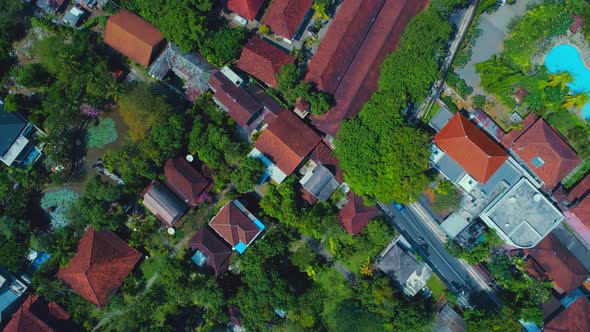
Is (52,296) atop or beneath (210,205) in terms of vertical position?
atop

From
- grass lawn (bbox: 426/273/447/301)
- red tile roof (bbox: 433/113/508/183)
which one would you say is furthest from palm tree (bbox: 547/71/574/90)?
grass lawn (bbox: 426/273/447/301)

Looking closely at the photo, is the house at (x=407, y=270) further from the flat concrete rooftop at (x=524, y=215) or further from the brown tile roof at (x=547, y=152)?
the brown tile roof at (x=547, y=152)

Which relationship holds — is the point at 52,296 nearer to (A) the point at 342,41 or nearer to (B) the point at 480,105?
(A) the point at 342,41

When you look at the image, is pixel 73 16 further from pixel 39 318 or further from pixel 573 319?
pixel 573 319

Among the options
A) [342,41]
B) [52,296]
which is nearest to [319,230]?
[342,41]

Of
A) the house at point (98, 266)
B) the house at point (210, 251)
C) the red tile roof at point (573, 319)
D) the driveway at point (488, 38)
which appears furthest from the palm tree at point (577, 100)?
the house at point (98, 266)

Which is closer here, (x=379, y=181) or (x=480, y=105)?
(x=379, y=181)
